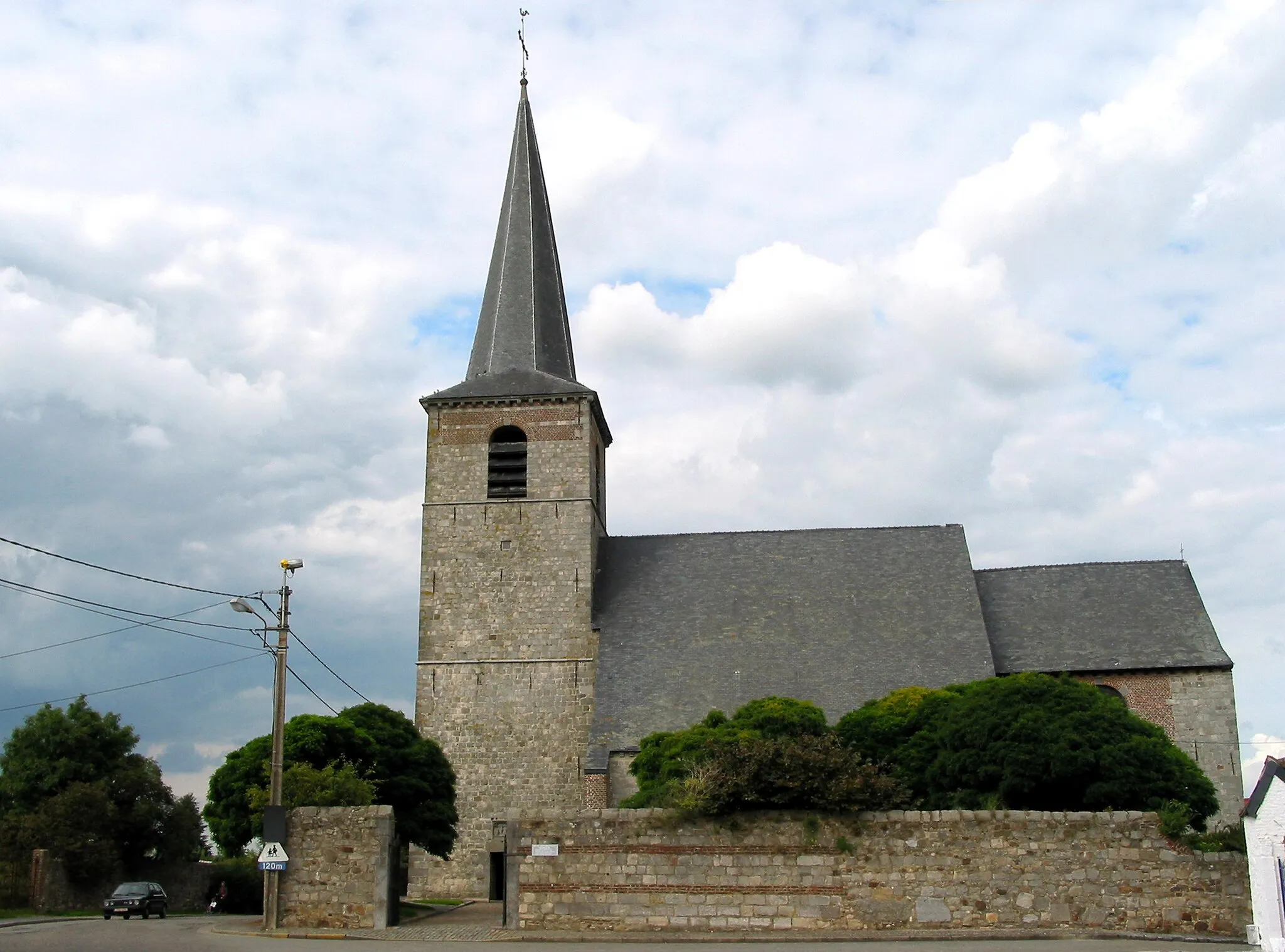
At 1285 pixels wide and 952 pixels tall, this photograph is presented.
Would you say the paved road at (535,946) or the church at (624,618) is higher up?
the church at (624,618)

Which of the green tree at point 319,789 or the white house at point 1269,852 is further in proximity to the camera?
the green tree at point 319,789

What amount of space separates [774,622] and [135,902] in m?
16.9

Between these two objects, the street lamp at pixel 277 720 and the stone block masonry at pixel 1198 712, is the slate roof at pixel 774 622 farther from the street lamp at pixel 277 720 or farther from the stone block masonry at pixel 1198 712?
the street lamp at pixel 277 720

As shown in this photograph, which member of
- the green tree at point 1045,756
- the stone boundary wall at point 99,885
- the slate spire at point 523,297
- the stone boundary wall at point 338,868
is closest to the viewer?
the stone boundary wall at point 338,868

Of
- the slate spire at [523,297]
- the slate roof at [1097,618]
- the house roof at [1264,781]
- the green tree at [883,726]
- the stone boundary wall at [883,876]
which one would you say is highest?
the slate spire at [523,297]

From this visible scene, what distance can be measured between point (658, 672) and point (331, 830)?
13427 mm

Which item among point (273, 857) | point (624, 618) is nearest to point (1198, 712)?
point (624, 618)

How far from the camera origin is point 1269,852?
14.8 m

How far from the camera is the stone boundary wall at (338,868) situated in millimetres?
A: 18031

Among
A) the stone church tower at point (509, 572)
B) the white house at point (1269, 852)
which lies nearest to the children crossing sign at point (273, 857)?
the stone church tower at point (509, 572)

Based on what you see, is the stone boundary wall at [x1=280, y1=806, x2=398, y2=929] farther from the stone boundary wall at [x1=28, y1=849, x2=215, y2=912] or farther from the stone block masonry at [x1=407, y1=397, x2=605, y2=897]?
the stone boundary wall at [x1=28, y1=849, x2=215, y2=912]

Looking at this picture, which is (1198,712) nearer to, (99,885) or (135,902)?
(135,902)

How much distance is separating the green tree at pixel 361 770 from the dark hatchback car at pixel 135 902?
3.68 metres

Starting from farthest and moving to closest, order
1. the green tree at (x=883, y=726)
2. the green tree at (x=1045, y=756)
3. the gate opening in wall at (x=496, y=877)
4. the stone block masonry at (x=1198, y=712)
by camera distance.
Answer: the gate opening in wall at (x=496, y=877) → the stone block masonry at (x=1198, y=712) → the green tree at (x=883, y=726) → the green tree at (x=1045, y=756)
